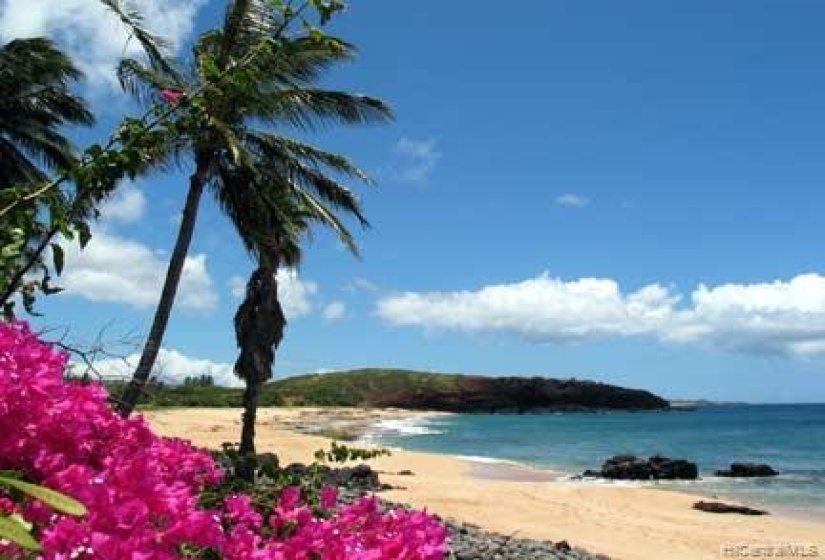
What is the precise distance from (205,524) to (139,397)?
4279 millimetres

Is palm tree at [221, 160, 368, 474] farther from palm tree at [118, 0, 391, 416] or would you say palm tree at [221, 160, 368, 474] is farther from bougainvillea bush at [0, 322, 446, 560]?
bougainvillea bush at [0, 322, 446, 560]

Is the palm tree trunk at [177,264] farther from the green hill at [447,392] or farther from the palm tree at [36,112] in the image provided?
the green hill at [447,392]

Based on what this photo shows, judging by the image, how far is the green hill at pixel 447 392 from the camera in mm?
117562

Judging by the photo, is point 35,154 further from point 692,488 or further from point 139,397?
point 692,488

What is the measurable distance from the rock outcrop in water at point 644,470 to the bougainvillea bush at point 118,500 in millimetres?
31283

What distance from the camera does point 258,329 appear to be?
55.7 ft

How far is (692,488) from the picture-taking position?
3100 cm

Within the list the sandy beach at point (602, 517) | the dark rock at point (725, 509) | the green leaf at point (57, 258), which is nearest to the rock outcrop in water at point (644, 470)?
the sandy beach at point (602, 517)

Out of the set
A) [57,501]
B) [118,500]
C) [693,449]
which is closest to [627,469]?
[693,449]

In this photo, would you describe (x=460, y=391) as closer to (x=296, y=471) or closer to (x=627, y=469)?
(x=627, y=469)

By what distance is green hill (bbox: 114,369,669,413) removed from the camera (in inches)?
4628

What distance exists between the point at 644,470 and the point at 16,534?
1350 inches

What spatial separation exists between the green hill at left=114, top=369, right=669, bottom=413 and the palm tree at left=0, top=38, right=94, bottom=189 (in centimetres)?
8976

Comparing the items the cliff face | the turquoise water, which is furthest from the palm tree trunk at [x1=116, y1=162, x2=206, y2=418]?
the cliff face
